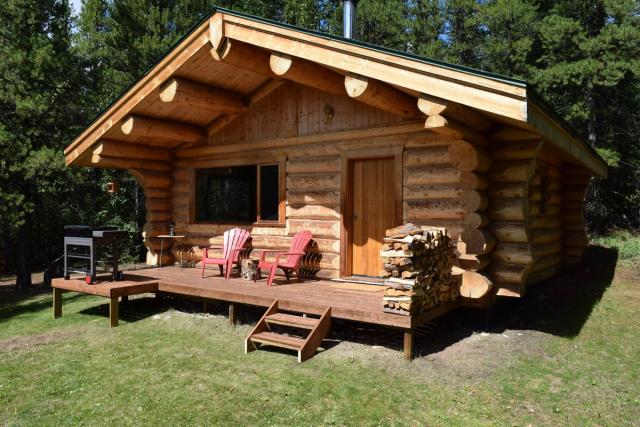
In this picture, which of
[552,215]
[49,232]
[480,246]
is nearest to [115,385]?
[480,246]

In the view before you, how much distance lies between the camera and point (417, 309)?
16.5 ft

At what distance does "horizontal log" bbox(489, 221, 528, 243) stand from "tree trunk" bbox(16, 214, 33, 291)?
401 inches

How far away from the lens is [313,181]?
7777mm

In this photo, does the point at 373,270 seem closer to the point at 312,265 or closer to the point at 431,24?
the point at 312,265

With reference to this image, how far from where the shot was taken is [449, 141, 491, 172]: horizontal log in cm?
570

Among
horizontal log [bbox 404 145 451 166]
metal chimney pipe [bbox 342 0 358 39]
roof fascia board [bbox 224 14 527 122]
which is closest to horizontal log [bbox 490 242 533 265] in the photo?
horizontal log [bbox 404 145 451 166]

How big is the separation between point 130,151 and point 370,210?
16.5ft

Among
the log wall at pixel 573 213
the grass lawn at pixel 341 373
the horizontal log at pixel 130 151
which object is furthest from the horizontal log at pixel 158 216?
the log wall at pixel 573 213

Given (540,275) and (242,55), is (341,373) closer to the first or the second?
(242,55)

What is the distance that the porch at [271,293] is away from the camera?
515cm

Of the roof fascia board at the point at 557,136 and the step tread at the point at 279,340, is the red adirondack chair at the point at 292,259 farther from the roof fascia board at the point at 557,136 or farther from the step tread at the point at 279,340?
the roof fascia board at the point at 557,136

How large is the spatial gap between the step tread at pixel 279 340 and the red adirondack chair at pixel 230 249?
8.31ft

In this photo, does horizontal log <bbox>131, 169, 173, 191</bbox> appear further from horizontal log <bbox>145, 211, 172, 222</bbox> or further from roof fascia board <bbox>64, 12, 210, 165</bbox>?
roof fascia board <bbox>64, 12, 210, 165</bbox>

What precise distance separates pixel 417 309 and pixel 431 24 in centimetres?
1480
